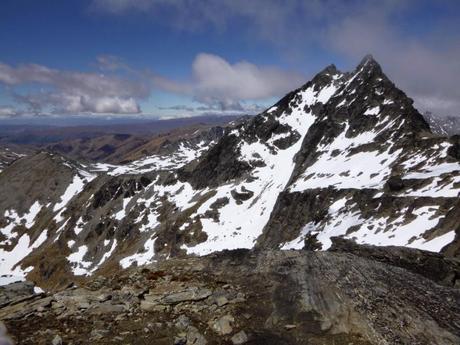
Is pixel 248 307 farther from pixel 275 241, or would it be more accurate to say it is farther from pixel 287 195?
pixel 287 195

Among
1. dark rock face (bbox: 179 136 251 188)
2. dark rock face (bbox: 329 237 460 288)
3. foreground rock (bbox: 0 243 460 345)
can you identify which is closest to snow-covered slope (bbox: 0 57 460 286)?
dark rock face (bbox: 179 136 251 188)

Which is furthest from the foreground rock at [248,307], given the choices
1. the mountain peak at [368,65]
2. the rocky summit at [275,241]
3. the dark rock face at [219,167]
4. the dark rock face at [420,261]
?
the mountain peak at [368,65]

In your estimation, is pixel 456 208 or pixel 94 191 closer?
pixel 456 208

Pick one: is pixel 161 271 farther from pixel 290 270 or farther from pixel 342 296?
pixel 342 296

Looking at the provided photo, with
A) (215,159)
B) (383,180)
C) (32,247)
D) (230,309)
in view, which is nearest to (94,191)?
(32,247)

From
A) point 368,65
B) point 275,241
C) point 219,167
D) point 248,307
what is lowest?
point 275,241

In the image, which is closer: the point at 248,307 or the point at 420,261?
the point at 248,307

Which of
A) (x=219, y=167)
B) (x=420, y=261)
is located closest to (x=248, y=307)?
(x=420, y=261)
